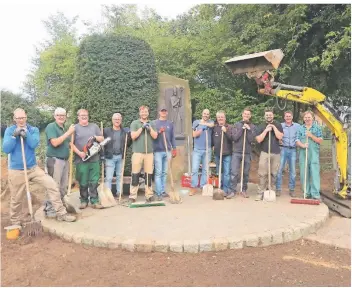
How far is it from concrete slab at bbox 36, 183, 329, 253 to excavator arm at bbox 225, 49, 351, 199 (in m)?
1.04

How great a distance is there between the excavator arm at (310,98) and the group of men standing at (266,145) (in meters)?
0.27

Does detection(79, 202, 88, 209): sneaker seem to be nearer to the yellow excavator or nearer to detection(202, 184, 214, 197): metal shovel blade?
detection(202, 184, 214, 197): metal shovel blade

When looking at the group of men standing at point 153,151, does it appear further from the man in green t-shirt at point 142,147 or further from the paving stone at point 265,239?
the paving stone at point 265,239

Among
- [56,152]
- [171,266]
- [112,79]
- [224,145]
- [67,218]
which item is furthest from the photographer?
[112,79]

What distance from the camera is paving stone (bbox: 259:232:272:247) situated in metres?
4.90

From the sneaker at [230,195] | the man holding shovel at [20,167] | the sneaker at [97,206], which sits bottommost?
the sneaker at [97,206]

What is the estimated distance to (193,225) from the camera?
541 cm

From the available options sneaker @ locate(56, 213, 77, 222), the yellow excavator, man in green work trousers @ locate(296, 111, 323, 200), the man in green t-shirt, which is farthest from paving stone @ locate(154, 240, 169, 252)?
the yellow excavator

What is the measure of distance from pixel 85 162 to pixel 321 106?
15.0 feet

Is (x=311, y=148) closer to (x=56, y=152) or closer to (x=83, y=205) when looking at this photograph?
(x=83, y=205)

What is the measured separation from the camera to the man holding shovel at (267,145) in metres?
6.88

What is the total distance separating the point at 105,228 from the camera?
17.5 feet

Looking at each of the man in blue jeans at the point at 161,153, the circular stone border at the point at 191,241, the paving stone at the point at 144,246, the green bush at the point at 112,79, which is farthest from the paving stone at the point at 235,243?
the green bush at the point at 112,79

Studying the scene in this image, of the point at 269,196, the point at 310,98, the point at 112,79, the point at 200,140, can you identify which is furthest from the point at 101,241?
the point at 112,79
